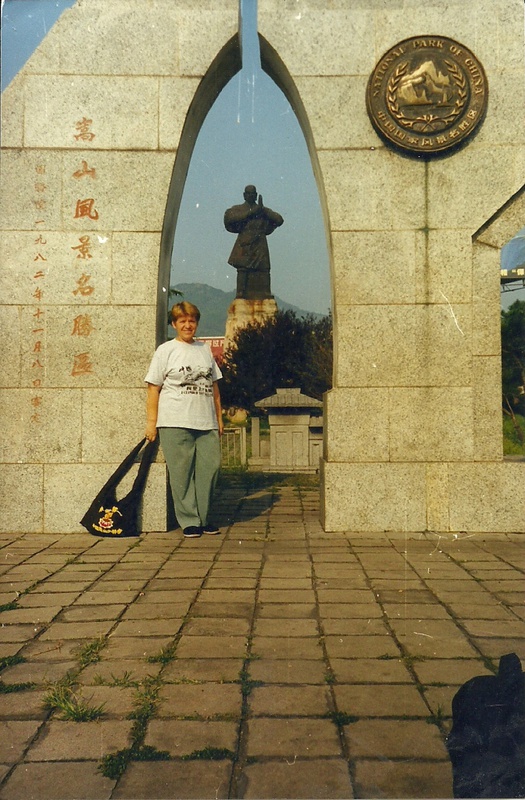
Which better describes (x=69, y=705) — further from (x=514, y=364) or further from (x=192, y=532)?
(x=514, y=364)

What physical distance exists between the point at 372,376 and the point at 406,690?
3041 mm

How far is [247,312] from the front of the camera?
27.3 metres

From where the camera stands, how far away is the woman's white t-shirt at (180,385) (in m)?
4.93

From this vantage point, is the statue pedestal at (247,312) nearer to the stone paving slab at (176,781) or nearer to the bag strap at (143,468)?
the bag strap at (143,468)

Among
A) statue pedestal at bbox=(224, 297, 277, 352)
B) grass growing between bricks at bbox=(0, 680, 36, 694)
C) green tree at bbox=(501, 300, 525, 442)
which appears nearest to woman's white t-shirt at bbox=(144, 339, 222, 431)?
grass growing between bricks at bbox=(0, 680, 36, 694)

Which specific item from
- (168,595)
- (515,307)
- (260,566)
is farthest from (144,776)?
(515,307)

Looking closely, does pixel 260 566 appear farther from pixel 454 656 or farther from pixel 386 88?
pixel 386 88

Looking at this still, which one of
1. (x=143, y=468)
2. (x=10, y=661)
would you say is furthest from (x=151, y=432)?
(x=10, y=661)

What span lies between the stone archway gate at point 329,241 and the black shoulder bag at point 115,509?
14 centimetres

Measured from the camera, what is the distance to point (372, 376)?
514 centimetres

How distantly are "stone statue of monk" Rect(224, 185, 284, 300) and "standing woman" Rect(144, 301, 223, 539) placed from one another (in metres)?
22.6

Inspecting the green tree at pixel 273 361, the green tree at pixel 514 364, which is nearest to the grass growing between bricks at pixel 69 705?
the green tree at pixel 514 364

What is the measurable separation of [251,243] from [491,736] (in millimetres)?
26959

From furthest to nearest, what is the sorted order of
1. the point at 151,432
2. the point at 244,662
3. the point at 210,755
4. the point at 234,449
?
the point at 234,449 < the point at 151,432 < the point at 244,662 < the point at 210,755
